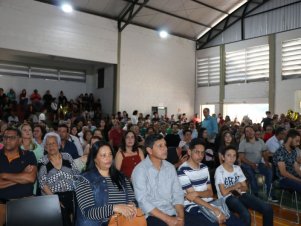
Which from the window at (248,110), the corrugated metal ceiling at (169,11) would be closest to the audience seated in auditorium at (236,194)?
the corrugated metal ceiling at (169,11)

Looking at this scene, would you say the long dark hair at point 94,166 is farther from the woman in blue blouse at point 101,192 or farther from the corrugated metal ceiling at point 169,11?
the corrugated metal ceiling at point 169,11

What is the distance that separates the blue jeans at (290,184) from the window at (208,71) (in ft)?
37.0

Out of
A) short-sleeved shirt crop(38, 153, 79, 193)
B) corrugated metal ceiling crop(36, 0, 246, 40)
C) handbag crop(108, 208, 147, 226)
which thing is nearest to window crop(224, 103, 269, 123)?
corrugated metal ceiling crop(36, 0, 246, 40)

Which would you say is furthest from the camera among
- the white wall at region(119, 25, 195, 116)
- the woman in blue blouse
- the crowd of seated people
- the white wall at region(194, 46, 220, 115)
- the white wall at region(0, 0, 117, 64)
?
the white wall at region(194, 46, 220, 115)

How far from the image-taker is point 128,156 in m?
3.99

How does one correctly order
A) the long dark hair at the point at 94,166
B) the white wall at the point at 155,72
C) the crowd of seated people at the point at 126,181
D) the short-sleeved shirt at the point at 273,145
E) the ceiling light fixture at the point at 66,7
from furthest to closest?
the white wall at the point at 155,72 → the ceiling light fixture at the point at 66,7 → the short-sleeved shirt at the point at 273,145 → the long dark hair at the point at 94,166 → the crowd of seated people at the point at 126,181

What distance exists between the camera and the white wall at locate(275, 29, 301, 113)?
38.7 feet

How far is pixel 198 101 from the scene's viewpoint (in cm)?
1591

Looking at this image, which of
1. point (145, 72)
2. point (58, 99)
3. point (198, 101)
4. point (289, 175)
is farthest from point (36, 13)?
point (289, 175)

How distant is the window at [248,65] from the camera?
13055 millimetres

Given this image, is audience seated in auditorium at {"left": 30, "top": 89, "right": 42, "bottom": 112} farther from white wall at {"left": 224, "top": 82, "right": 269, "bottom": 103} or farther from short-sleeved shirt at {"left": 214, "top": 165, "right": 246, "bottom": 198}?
short-sleeved shirt at {"left": 214, "top": 165, "right": 246, "bottom": 198}

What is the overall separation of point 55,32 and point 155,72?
519 cm

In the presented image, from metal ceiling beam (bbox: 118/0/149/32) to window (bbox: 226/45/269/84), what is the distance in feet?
17.7

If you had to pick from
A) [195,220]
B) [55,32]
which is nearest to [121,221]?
[195,220]
